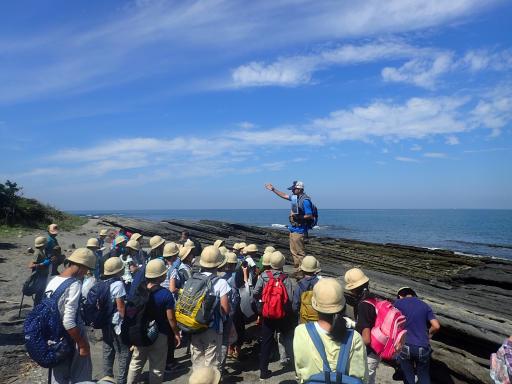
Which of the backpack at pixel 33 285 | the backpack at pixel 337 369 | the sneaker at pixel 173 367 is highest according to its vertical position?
the backpack at pixel 337 369

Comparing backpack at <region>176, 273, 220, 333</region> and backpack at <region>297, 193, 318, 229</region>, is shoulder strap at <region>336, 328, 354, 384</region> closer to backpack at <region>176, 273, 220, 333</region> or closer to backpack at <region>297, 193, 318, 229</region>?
backpack at <region>176, 273, 220, 333</region>

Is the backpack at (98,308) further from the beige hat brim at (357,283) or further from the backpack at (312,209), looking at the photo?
the backpack at (312,209)

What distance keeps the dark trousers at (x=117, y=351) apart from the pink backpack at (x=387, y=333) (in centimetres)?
341

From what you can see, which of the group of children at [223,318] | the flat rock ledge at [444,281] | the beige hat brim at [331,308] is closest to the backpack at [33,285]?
the group of children at [223,318]

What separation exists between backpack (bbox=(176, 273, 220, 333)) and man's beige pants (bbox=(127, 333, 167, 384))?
38 centimetres

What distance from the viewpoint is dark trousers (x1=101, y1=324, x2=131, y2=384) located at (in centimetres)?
509

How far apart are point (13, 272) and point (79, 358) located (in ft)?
37.2

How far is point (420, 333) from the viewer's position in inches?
190

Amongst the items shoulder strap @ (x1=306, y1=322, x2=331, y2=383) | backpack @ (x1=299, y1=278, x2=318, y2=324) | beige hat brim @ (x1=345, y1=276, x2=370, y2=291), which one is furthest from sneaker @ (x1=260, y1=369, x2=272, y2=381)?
shoulder strap @ (x1=306, y1=322, x2=331, y2=383)

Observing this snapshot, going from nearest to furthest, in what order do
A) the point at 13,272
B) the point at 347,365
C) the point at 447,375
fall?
the point at 347,365 → the point at 447,375 → the point at 13,272

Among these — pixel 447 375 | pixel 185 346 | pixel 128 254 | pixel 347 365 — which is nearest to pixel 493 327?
pixel 447 375

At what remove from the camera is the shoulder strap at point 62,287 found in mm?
4035

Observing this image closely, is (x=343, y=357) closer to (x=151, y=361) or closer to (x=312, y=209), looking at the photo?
(x=151, y=361)

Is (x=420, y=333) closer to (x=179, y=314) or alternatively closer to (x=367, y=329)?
(x=367, y=329)
